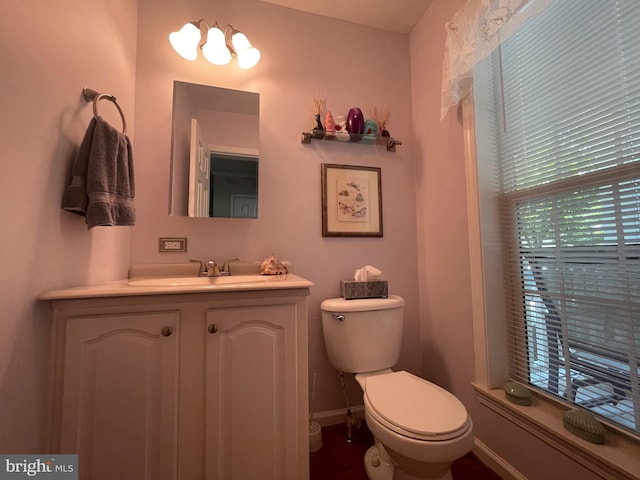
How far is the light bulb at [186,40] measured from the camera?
4.36 feet

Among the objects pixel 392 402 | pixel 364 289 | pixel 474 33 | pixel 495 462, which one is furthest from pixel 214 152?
pixel 495 462

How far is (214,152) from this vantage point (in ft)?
4.73

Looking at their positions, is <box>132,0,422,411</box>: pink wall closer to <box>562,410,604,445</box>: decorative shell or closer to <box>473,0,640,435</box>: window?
<box>473,0,640,435</box>: window

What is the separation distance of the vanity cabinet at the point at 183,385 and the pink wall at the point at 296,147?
21.1 inches

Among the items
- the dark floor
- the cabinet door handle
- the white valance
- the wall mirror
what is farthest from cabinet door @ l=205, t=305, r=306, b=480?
the white valance

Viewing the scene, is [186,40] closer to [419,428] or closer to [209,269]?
[209,269]

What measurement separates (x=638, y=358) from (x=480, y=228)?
64 centimetres

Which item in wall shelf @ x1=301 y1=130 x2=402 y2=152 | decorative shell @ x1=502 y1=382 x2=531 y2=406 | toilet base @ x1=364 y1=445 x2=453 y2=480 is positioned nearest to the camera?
toilet base @ x1=364 y1=445 x2=453 y2=480

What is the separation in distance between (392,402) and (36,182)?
1.39 m

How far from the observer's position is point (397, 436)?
0.84m

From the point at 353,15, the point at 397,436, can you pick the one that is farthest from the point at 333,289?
the point at 353,15

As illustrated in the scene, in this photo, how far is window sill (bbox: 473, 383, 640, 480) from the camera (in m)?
0.76

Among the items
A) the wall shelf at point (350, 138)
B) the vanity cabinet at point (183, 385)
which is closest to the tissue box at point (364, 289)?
the vanity cabinet at point (183, 385)

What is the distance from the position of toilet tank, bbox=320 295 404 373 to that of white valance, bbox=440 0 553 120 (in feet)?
3.48
